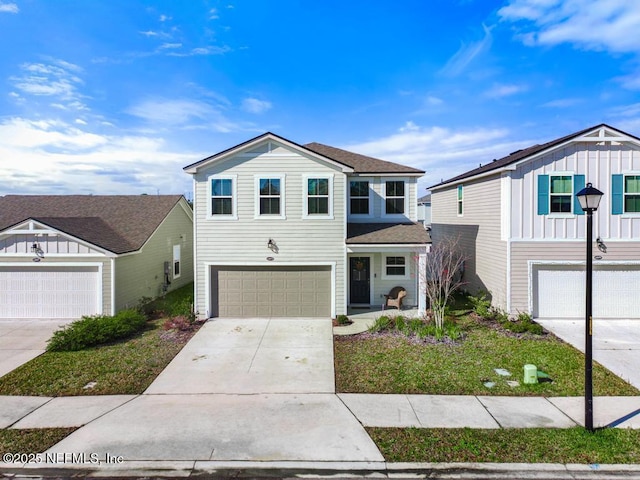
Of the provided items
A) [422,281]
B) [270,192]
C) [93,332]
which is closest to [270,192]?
[270,192]

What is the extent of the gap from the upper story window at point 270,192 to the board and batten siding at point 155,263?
18.6 ft

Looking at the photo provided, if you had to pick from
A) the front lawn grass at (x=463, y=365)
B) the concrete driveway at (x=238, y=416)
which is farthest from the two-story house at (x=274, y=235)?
the concrete driveway at (x=238, y=416)

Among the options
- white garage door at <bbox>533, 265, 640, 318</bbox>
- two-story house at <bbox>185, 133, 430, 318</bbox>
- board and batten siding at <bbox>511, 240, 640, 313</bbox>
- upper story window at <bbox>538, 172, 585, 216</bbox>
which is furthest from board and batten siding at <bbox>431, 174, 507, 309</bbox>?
two-story house at <bbox>185, 133, 430, 318</bbox>

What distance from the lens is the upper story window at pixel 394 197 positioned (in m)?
14.8

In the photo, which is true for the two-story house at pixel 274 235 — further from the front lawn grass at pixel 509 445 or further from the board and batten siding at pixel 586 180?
the front lawn grass at pixel 509 445

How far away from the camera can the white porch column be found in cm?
1304

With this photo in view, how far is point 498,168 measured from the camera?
42.2 feet

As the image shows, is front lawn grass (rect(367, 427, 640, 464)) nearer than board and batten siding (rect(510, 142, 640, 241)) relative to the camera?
Yes

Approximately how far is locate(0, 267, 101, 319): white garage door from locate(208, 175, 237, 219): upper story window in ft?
15.8

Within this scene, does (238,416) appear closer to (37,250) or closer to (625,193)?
(37,250)

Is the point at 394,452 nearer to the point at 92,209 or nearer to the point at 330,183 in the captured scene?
the point at 330,183

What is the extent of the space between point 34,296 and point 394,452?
45.0 feet

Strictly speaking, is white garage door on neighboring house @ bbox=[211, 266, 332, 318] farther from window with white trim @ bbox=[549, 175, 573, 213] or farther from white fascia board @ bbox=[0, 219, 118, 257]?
window with white trim @ bbox=[549, 175, 573, 213]

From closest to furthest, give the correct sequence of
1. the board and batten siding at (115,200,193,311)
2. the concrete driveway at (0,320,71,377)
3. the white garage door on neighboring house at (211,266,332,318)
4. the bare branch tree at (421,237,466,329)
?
1. the concrete driveway at (0,320,71,377)
2. the bare branch tree at (421,237,466,329)
3. the white garage door on neighboring house at (211,266,332,318)
4. the board and batten siding at (115,200,193,311)
